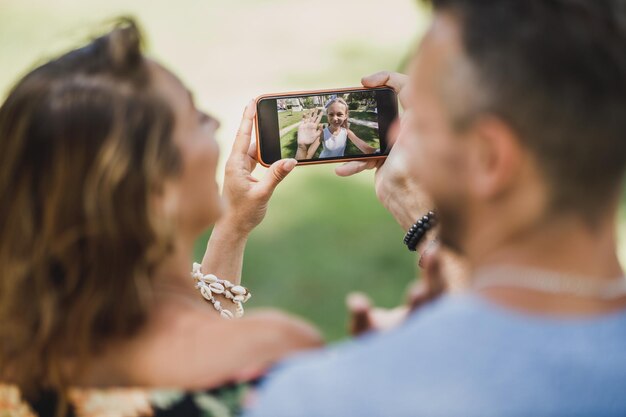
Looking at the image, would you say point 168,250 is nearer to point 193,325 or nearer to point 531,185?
point 193,325

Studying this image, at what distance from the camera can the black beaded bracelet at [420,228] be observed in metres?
2.26

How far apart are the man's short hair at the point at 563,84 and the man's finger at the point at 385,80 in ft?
3.76

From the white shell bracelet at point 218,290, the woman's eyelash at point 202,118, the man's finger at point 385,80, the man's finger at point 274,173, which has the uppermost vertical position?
the woman's eyelash at point 202,118

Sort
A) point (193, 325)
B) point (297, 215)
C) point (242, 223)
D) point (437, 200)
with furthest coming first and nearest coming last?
point (297, 215) → point (242, 223) → point (193, 325) → point (437, 200)

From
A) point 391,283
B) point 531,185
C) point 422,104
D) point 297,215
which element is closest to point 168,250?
point 422,104

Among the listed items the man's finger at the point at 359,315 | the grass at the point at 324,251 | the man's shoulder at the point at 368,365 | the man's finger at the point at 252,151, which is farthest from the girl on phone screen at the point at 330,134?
the grass at the point at 324,251

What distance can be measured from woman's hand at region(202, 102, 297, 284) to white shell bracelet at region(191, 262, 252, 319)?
76mm

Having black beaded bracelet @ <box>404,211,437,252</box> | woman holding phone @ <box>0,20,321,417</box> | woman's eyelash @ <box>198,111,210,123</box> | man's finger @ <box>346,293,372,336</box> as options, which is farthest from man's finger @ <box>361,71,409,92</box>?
man's finger @ <box>346,293,372,336</box>

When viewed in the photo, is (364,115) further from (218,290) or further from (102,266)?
(102,266)

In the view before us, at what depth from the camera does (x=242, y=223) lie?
8.31 feet

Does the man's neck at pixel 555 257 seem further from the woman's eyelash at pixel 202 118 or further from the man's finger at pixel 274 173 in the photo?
the man's finger at pixel 274 173

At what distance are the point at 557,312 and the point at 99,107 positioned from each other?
0.79 m

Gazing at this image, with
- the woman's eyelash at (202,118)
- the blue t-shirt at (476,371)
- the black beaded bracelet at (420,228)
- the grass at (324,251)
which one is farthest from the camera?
the grass at (324,251)

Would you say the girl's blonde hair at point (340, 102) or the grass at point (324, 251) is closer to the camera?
the girl's blonde hair at point (340, 102)
